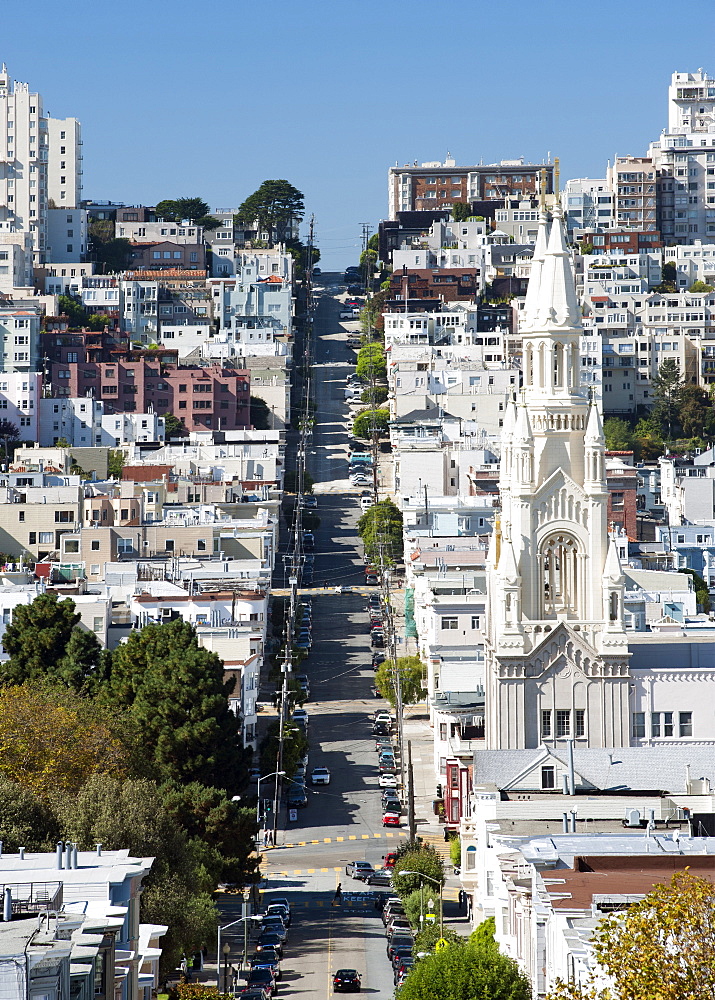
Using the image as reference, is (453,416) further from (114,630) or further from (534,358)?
(534,358)

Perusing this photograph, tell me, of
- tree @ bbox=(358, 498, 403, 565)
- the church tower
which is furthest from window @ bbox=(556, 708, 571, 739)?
tree @ bbox=(358, 498, 403, 565)

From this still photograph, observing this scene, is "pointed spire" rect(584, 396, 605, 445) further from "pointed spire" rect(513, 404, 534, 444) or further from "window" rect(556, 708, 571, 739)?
"window" rect(556, 708, 571, 739)

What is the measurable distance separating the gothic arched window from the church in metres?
0.03

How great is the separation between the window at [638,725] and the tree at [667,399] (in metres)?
113

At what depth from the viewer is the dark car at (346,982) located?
234 feet

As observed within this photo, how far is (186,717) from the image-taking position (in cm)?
8900

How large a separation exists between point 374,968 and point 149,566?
202 feet

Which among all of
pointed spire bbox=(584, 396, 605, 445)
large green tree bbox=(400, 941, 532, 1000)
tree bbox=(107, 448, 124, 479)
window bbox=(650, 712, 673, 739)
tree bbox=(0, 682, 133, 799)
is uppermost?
tree bbox=(107, 448, 124, 479)

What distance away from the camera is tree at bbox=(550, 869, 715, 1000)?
37.2 metres

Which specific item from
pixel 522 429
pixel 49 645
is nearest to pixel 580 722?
pixel 522 429

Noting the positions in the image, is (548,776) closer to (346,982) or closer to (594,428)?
(346,982)

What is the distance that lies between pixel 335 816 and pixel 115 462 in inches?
3277

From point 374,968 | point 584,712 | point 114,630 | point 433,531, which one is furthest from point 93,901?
point 433,531

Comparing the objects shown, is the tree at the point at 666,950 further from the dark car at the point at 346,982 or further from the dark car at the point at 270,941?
the dark car at the point at 270,941
